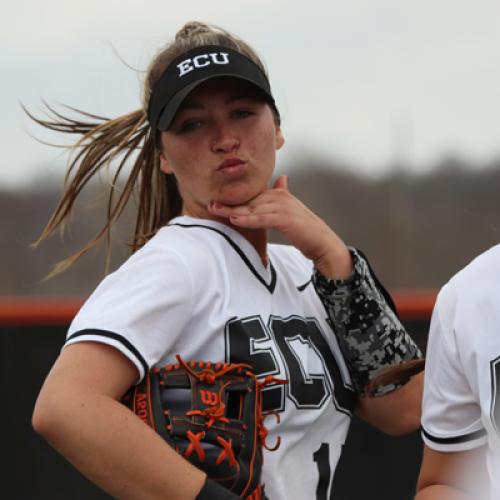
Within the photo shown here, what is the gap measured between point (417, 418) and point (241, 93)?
0.85 meters

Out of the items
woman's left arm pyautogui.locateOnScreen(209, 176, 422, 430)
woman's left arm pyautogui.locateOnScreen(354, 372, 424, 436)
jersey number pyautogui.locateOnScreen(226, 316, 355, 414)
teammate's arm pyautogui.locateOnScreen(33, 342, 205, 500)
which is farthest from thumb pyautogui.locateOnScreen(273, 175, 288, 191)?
teammate's arm pyautogui.locateOnScreen(33, 342, 205, 500)

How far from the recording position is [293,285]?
221 cm

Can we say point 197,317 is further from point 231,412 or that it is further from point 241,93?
point 241,93

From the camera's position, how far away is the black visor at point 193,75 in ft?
6.68

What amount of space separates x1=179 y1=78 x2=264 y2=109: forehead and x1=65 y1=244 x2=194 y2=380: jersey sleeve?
1.12 ft

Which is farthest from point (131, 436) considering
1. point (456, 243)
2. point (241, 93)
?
point (456, 243)

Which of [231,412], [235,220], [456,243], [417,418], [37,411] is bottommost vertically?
[456,243]

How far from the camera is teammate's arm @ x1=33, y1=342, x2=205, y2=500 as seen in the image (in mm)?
1752

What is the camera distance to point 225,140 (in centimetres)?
204

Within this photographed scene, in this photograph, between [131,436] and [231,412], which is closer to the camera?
[131,436]

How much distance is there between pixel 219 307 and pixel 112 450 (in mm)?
372

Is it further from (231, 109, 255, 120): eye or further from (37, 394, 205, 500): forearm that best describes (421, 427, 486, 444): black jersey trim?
(231, 109, 255, 120): eye

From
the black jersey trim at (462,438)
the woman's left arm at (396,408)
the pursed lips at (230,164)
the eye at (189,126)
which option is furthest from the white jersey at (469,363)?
the eye at (189,126)

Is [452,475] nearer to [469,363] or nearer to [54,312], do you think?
[469,363]
